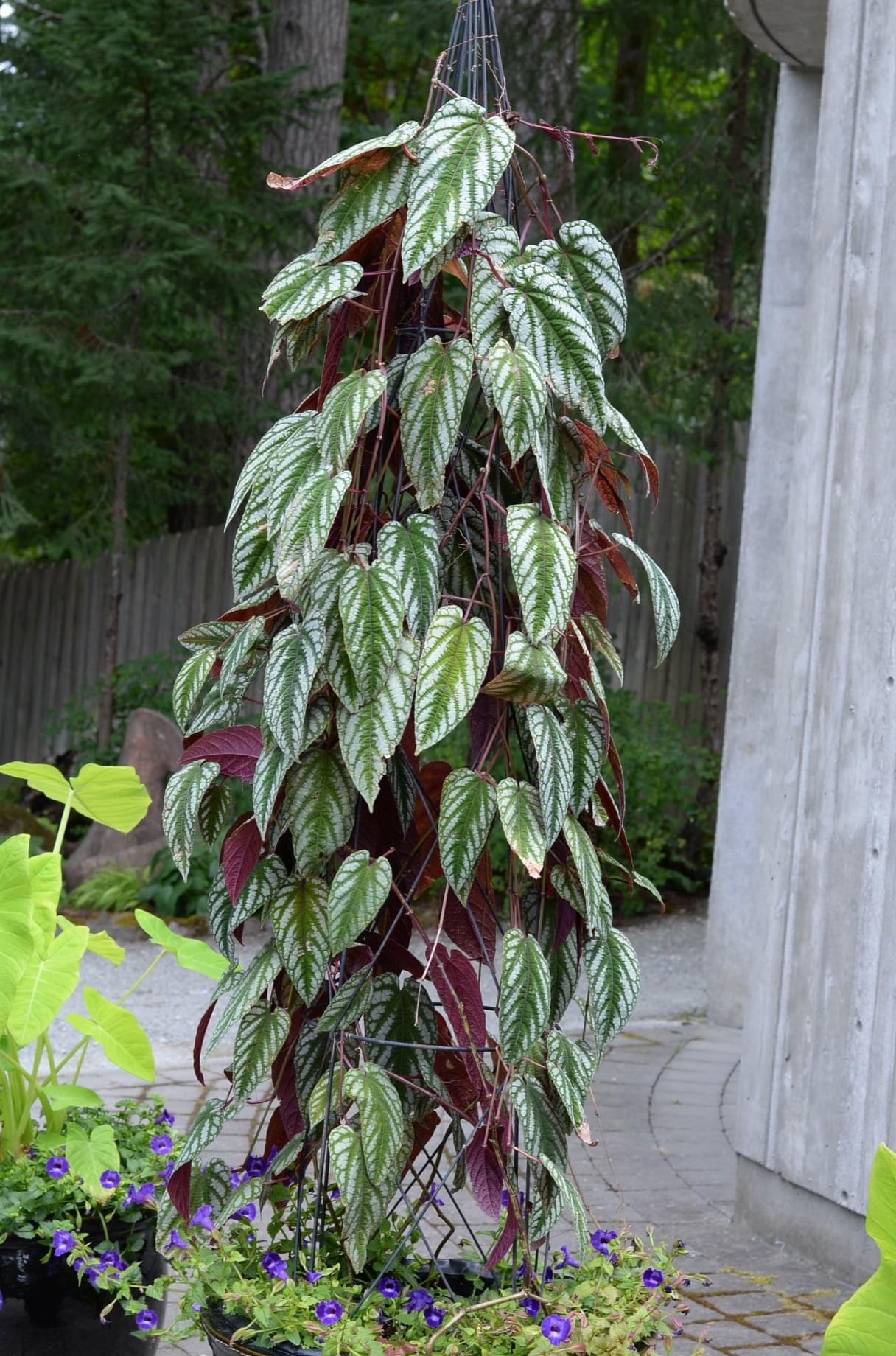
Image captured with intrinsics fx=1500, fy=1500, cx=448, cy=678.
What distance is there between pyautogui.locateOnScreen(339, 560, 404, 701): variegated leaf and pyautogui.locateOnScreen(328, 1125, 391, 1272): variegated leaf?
496 mm

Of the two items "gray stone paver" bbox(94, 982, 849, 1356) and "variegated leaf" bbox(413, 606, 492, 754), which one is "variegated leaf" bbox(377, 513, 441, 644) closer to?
"variegated leaf" bbox(413, 606, 492, 754)

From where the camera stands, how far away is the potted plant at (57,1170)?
2051mm

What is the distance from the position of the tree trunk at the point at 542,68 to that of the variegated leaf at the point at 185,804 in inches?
278

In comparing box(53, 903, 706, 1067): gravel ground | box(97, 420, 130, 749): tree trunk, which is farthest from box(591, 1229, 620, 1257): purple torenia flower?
box(97, 420, 130, 749): tree trunk

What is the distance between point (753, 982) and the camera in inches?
136

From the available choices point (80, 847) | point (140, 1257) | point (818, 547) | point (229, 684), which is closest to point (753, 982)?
point (818, 547)

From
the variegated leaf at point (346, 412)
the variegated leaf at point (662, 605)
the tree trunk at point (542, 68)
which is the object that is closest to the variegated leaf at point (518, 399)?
the variegated leaf at point (346, 412)

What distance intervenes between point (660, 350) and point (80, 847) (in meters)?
4.23

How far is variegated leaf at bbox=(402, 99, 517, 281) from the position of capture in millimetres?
1643

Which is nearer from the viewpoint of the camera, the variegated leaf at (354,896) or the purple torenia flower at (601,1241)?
the variegated leaf at (354,896)

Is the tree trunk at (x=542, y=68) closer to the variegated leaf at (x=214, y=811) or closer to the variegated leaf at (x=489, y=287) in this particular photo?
the variegated leaf at (x=489, y=287)

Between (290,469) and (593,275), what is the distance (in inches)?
17.5

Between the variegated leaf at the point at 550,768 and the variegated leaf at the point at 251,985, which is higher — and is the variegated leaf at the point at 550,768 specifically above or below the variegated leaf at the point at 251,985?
above

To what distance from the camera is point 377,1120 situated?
66.3 inches
